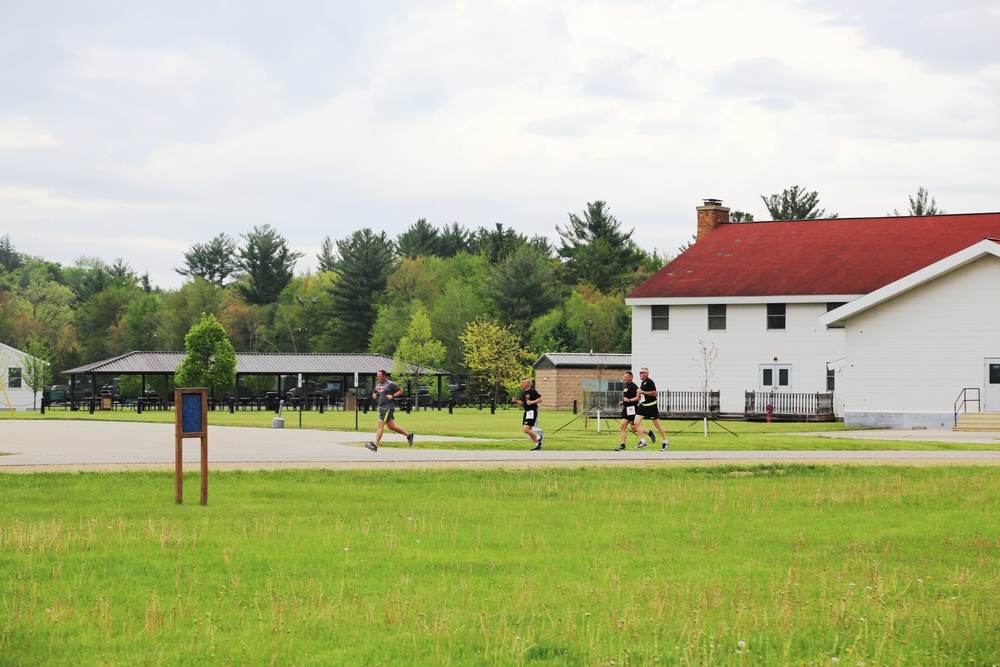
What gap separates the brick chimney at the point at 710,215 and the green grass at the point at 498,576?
43.9 meters

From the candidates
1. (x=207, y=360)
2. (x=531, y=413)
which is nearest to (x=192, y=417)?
(x=531, y=413)

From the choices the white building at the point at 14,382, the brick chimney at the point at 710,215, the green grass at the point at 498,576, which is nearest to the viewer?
the green grass at the point at 498,576

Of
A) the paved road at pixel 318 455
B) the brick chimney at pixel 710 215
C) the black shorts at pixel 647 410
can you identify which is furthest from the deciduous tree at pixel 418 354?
the black shorts at pixel 647 410

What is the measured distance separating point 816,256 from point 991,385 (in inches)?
549

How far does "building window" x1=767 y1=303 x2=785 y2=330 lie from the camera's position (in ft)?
170

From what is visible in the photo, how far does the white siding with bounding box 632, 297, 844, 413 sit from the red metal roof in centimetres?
88

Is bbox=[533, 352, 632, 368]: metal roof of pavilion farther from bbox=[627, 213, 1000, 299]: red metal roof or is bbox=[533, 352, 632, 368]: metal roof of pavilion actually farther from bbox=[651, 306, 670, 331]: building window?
bbox=[651, 306, 670, 331]: building window

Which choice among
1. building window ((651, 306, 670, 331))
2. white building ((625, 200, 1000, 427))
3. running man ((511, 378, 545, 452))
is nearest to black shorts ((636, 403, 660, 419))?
running man ((511, 378, 545, 452))

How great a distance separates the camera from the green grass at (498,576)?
8086mm

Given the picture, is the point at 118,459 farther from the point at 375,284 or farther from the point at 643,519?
the point at 375,284

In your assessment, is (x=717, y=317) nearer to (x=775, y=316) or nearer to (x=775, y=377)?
(x=775, y=316)

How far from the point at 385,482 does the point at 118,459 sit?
6.08m

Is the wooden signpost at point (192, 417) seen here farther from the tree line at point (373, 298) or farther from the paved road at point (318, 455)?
the tree line at point (373, 298)

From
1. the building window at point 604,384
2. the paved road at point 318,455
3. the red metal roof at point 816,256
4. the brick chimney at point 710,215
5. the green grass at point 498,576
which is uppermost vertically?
the brick chimney at point 710,215
